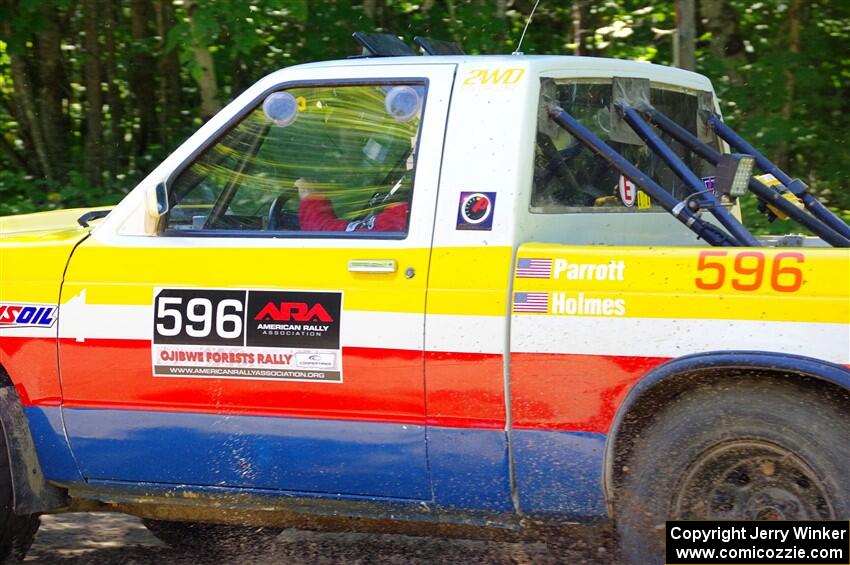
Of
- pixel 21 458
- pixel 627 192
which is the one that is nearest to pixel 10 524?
pixel 21 458

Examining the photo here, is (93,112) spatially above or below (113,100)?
below

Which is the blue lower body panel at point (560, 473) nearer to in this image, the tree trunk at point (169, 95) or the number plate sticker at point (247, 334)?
the number plate sticker at point (247, 334)

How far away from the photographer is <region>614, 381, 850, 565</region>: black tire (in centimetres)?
322

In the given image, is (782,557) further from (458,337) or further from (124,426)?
(124,426)

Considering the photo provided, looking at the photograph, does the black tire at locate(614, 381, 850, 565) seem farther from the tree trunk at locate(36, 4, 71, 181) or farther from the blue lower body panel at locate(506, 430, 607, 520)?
the tree trunk at locate(36, 4, 71, 181)

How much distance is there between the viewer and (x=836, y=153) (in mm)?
9320

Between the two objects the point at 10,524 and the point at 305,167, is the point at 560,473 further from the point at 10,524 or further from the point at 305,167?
the point at 10,524

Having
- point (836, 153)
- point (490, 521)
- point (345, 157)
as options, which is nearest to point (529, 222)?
point (345, 157)

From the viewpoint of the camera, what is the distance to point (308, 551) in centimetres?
462

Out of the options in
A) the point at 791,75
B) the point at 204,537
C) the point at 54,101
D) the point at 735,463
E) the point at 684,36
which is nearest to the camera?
the point at 735,463

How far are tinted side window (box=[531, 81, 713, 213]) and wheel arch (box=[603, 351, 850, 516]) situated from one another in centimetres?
70

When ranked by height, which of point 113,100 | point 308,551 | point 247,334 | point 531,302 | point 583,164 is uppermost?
point 113,100

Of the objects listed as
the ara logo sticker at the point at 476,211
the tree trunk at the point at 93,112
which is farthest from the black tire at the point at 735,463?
the tree trunk at the point at 93,112

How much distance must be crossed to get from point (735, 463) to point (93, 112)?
363 inches
